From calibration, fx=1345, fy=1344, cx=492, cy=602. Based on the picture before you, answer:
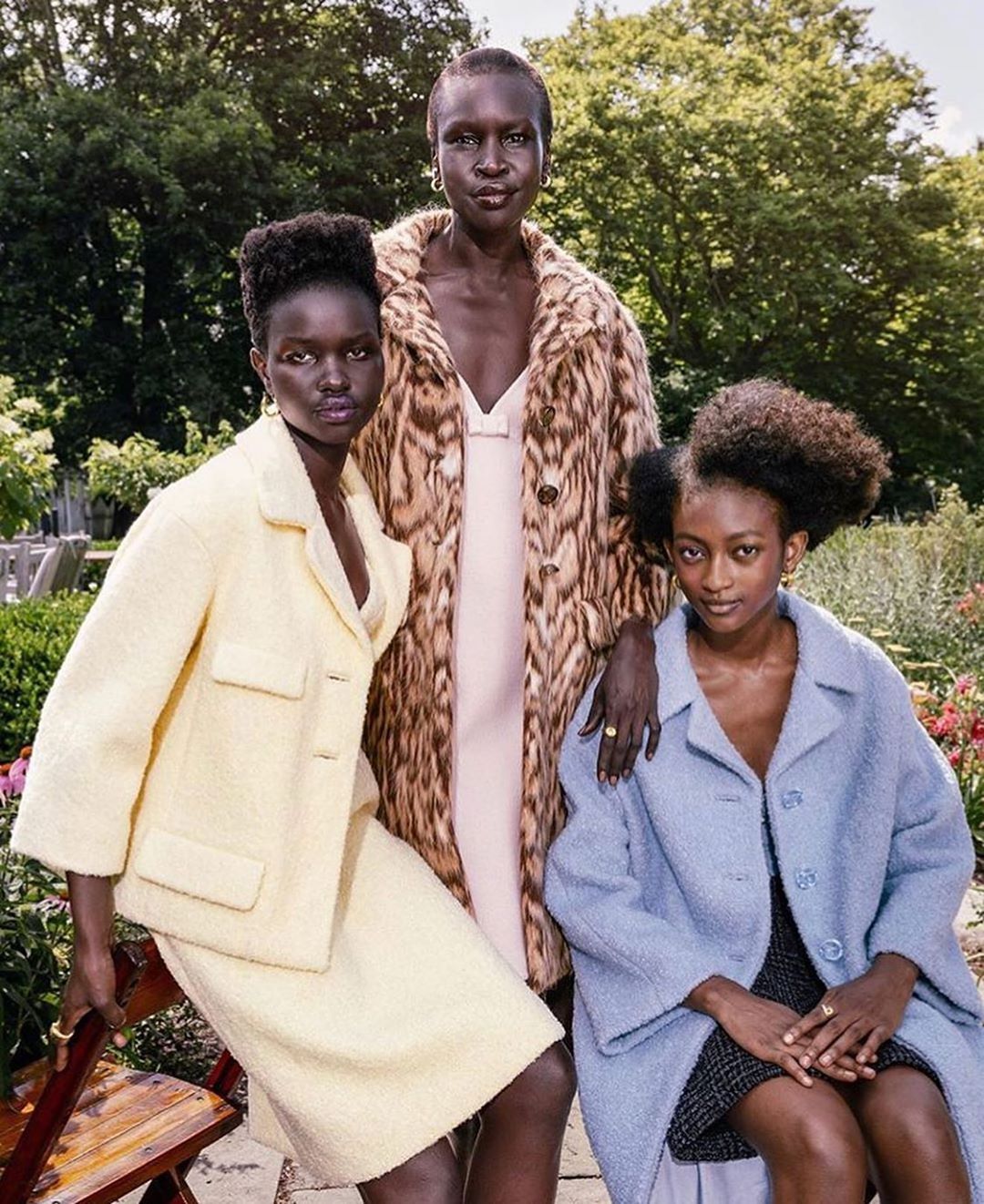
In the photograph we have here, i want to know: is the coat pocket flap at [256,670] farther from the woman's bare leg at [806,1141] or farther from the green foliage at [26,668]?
the green foliage at [26,668]

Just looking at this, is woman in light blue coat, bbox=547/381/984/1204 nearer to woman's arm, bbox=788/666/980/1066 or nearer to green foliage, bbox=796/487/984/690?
woman's arm, bbox=788/666/980/1066

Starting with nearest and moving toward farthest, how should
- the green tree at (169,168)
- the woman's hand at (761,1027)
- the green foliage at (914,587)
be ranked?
the woman's hand at (761,1027) → the green foliage at (914,587) → the green tree at (169,168)

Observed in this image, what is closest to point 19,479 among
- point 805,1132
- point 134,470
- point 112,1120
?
point 112,1120

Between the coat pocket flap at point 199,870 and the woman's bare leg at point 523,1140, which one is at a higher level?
the coat pocket flap at point 199,870

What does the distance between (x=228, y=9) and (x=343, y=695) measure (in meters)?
29.6

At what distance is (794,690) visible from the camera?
260 cm

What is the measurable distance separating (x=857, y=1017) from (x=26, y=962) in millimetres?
1475

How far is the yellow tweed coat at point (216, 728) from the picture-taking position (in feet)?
6.29

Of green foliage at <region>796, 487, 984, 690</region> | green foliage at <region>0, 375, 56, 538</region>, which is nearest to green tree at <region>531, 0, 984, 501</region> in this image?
green foliage at <region>796, 487, 984, 690</region>

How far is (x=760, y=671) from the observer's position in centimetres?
270

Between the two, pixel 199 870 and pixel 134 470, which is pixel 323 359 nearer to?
pixel 199 870

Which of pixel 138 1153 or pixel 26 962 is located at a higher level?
pixel 26 962

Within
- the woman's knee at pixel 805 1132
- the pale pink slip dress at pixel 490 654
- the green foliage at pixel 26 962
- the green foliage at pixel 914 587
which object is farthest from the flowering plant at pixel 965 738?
the green foliage at pixel 26 962

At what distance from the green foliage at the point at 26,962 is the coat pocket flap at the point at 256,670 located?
30.9 inches
